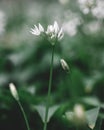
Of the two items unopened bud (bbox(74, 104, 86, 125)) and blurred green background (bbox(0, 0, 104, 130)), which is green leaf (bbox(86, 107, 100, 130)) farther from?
unopened bud (bbox(74, 104, 86, 125))

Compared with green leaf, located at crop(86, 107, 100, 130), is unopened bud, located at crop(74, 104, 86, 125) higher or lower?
higher

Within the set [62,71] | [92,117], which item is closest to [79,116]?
[92,117]

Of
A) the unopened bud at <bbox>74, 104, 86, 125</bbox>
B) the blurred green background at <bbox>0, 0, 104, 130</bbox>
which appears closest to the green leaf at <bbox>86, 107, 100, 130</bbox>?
the blurred green background at <bbox>0, 0, 104, 130</bbox>

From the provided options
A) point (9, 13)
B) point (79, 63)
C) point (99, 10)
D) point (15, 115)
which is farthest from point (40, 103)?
point (9, 13)

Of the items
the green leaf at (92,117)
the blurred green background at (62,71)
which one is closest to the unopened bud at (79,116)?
the green leaf at (92,117)

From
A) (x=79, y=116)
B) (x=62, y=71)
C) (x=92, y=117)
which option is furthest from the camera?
(x=62, y=71)

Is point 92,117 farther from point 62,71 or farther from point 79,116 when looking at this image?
point 62,71

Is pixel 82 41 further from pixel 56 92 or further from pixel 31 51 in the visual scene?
pixel 56 92

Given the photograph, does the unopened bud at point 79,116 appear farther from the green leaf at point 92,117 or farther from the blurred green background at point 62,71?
the blurred green background at point 62,71
